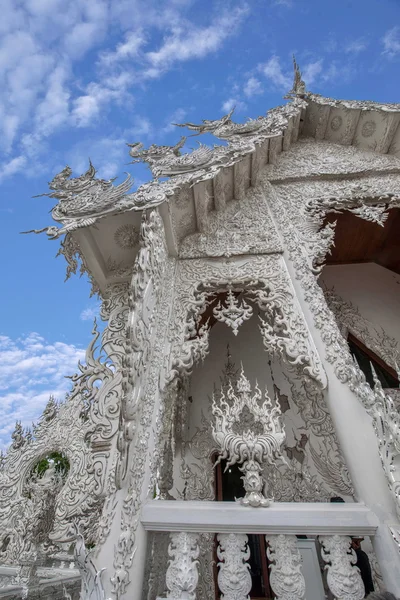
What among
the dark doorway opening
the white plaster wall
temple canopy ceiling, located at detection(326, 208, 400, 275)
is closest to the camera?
the dark doorway opening

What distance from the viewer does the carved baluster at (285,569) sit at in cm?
153

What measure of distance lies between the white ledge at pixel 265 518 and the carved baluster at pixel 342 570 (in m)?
0.04

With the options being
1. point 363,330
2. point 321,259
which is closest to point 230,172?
point 321,259

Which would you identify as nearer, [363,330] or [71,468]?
[71,468]

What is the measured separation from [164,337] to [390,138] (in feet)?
13.4

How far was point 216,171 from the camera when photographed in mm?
3113

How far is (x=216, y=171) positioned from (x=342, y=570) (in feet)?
9.70

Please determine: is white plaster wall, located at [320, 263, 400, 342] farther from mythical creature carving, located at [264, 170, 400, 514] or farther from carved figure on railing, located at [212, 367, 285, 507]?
carved figure on railing, located at [212, 367, 285, 507]

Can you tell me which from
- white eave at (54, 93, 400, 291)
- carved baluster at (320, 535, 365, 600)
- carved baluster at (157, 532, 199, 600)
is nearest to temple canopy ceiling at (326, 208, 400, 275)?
white eave at (54, 93, 400, 291)

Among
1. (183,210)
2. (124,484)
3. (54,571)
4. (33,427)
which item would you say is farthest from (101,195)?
(54,571)

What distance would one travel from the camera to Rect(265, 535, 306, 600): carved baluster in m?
1.53

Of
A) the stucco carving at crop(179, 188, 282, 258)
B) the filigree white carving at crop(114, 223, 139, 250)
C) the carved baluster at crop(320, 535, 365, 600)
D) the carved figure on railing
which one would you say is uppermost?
the stucco carving at crop(179, 188, 282, 258)

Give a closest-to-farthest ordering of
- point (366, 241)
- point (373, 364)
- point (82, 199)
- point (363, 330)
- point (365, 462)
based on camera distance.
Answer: point (365, 462) < point (82, 199) < point (373, 364) < point (363, 330) < point (366, 241)

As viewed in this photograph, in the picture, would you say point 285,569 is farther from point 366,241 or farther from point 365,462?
point 366,241
